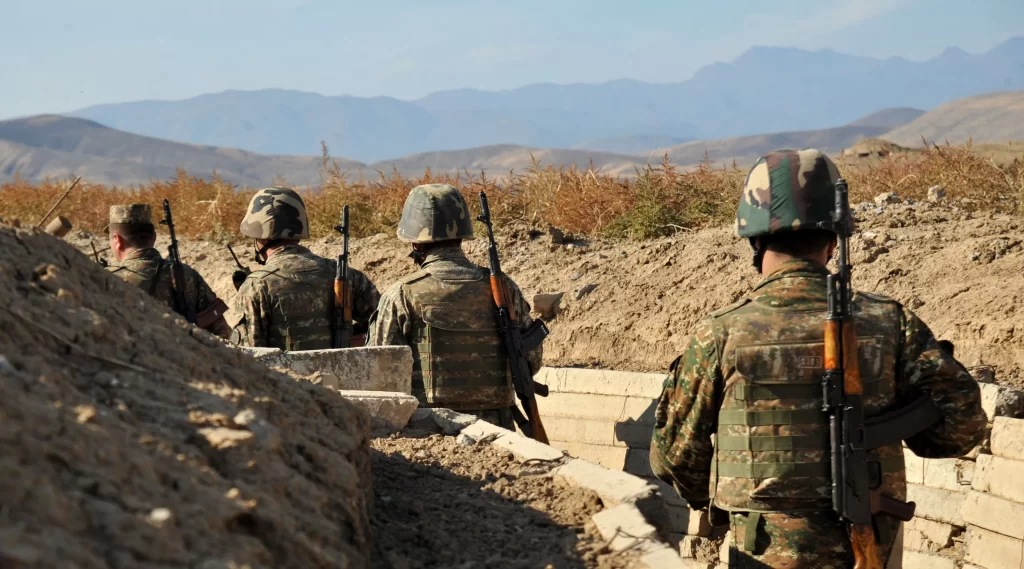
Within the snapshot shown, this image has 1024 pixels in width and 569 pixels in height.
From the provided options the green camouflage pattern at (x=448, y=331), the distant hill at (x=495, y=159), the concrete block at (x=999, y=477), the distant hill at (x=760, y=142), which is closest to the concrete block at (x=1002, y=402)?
the concrete block at (x=999, y=477)

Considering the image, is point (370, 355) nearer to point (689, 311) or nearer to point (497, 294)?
point (497, 294)

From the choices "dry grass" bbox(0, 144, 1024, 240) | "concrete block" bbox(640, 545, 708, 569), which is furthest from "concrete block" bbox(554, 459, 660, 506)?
"dry grass" bbox(0, 144, 1024, 240)

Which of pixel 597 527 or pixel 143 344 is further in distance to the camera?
pixel 597 527

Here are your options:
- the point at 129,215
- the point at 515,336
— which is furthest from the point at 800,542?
the point at 129,215

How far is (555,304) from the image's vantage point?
428 inches

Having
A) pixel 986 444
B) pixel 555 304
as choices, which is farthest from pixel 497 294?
pixel 555 304

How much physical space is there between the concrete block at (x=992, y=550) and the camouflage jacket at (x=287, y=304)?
3.72 metres

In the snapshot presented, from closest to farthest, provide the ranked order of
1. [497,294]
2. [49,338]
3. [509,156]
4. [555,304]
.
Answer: [49,338] < [497,294] < [555,304] < [509,156]

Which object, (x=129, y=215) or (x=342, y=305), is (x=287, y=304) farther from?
(x=129, y=215)

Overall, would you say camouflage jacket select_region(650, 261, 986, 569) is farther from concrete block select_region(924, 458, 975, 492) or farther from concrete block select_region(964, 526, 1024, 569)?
concrete block select_region(924, 458, 975, 492)

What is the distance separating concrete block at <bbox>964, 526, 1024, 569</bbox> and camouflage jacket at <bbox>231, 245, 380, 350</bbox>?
372 cm

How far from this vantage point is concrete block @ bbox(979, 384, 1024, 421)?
542cm

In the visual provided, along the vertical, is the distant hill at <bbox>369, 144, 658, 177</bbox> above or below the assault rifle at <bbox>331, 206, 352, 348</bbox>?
above

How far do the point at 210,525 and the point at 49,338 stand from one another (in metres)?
0.84
